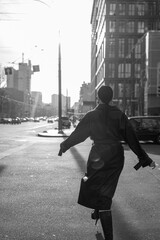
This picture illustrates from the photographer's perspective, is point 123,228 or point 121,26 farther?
point 121,26

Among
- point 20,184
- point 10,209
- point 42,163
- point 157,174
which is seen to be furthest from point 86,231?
point 42,163

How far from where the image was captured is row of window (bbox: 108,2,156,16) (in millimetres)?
72812

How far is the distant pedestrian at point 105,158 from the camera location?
374cm

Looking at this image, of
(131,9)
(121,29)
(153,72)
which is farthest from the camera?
(121,29)

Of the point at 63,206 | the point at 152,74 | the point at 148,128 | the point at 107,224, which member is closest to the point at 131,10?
the point at 152,74

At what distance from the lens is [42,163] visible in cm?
1024

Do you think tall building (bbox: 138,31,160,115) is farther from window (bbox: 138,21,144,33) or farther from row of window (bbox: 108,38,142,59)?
window (bbox: 138,21,144,33)

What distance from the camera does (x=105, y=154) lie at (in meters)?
3.75

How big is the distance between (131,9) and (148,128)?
60.1 meters

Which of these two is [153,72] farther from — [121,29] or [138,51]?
[121,29]

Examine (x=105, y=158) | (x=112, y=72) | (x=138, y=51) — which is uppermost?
(x=138, y=51)

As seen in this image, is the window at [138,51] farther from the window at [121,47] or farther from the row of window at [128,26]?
the row of window at [128,26]

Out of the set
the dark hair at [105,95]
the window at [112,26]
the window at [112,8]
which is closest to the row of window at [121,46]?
the window at [112,26]

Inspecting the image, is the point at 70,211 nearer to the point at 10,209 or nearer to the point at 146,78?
the point at 10,209
